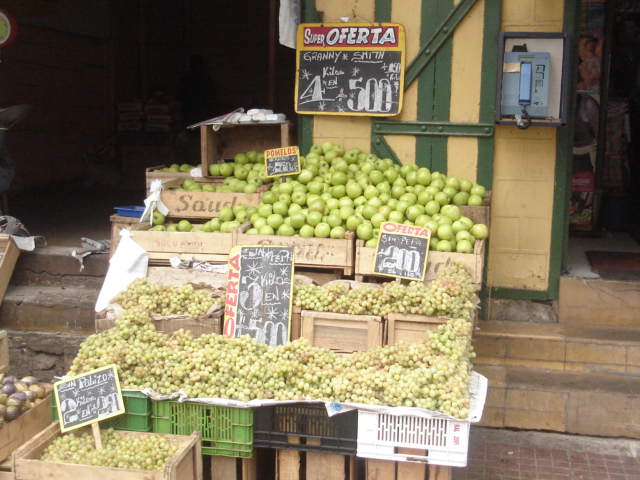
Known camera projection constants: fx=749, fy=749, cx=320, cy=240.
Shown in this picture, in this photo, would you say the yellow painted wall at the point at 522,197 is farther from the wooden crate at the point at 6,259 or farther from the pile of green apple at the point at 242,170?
the wooden crate at the point at 6,259

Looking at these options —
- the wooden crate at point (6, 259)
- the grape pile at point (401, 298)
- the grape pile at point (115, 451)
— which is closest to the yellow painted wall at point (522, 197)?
the grape pile at point (401, 298)

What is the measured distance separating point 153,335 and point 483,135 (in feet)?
10.1

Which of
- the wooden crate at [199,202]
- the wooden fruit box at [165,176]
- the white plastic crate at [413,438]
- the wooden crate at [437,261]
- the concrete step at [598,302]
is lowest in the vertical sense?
the white plastic crate at [413,438]

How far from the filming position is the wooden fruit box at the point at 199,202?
5676 millimetres

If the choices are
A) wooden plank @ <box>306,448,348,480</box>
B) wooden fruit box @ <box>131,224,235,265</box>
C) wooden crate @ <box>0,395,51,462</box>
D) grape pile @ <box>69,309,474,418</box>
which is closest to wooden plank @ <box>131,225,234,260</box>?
wooden fruit box @ <box>131,224,235,265</box>

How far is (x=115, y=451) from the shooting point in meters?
3.68

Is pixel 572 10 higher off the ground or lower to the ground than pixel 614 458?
higher

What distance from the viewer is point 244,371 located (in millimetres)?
3881

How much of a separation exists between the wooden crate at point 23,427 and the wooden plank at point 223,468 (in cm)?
114

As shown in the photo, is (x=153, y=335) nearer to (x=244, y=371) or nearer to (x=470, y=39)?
(x=244, y=371)

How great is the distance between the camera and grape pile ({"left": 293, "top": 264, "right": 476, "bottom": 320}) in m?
4.29

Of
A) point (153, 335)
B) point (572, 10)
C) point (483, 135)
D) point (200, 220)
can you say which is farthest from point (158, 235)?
point (572, 10)

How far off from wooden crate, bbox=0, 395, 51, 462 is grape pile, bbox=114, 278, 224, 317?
0.77m

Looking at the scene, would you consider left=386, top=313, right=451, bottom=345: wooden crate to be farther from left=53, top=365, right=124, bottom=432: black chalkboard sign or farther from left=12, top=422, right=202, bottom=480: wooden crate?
left=53, top=365, right=124, bottom=432: black chalkboard sign
